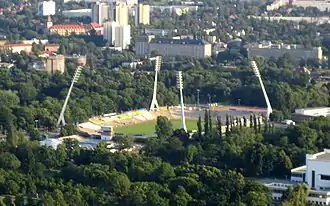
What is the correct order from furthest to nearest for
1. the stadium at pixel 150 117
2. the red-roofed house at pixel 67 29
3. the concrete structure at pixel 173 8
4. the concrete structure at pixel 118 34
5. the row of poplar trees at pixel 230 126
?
the concrete structure at pixel 173 8 → the red-roofed house at pixel 67 29 → the concrete structure at pixel 118 34 → the stadium at pixel 150 117 → the row of poplar trees at pixel 230 126

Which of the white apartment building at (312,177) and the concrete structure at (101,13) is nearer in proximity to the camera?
the white apartment building at (312,177)

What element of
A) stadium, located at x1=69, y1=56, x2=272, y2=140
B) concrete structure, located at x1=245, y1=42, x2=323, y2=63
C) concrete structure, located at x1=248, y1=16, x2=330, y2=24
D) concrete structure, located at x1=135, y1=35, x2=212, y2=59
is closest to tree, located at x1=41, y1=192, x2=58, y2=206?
stadium, located at x1=69, y1=56, x2=272, y2=140

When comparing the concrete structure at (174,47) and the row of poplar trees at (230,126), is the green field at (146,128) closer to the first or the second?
the row of poplar trees at (230,126)

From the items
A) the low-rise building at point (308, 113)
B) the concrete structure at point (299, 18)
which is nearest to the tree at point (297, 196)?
the low-rise building at point (308, 113)

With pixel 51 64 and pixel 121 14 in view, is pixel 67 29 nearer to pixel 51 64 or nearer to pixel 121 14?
pixel 121 14

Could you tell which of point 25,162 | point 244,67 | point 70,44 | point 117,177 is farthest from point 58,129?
point 70,44

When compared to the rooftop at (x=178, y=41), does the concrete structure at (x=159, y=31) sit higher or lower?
lower

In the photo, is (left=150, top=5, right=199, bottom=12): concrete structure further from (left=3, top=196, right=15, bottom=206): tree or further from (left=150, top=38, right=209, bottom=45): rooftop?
(left=3, top=196, right=15, bottom=206): tree

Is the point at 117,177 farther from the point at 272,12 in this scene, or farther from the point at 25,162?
the point at 272,12
